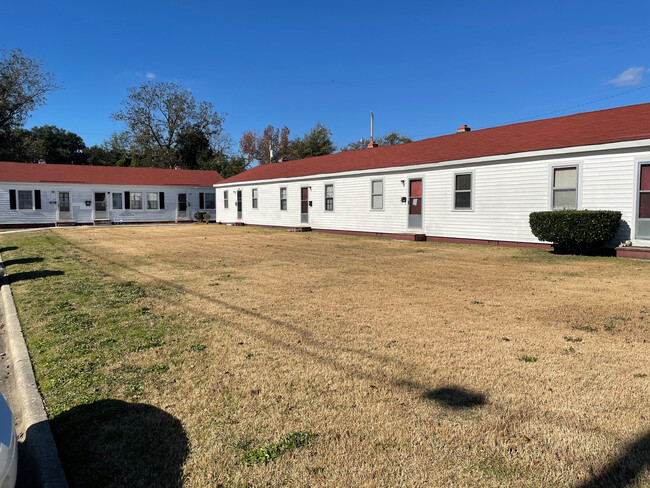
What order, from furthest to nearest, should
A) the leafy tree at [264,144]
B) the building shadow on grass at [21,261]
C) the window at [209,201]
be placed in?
the leafy tree at [264,144] → the window at [209,201] → the building shadow on grass at [21,261]

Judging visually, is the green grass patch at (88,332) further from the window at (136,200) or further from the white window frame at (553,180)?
the window at (136,200)

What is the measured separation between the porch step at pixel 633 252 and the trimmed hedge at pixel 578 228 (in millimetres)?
407

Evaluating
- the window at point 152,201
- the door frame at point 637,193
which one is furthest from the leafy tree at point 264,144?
the door frame at point 637,193

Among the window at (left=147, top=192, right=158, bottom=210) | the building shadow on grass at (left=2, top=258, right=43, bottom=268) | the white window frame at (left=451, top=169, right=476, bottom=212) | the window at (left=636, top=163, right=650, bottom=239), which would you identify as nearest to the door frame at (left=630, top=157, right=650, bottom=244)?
the window at (left=636, top=163, right=650, bottom=239)

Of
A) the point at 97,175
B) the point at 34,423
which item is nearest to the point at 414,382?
the point at 34,423

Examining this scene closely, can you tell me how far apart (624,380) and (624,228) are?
32.4ft

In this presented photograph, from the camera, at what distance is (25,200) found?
28234 millimetres

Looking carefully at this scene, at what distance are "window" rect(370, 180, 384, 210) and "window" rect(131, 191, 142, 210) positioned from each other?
2098cm

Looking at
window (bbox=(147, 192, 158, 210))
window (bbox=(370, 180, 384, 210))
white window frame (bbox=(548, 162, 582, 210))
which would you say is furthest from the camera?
window (bbox=(147, 192, 158, 210))

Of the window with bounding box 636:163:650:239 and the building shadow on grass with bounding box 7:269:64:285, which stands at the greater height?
the window with bounding box 636:163:650:239

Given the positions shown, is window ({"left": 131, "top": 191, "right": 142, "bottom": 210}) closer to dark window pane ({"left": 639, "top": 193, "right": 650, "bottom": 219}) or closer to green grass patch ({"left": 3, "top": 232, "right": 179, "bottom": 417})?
green grass patch ({"left": 3, "top": 232, "right": 179, "bottom": 417})

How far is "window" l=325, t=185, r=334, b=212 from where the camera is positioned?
70.9ft

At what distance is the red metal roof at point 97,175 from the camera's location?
28.9 meters

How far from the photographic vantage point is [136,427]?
109 inches
